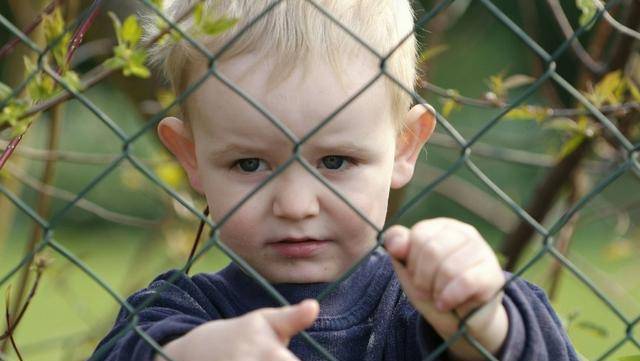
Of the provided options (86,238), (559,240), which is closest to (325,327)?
(559,240)

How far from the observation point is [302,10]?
2010 mm

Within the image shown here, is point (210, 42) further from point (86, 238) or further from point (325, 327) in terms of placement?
point (86, 238)

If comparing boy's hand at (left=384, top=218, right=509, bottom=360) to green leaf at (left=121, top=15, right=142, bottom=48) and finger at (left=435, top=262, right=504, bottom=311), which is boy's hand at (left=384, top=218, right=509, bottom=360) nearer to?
finger at (left=435, top=262, right=504, bottom=311)

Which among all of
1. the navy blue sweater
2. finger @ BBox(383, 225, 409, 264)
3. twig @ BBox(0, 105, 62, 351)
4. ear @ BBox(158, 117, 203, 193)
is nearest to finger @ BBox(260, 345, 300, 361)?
finger @ BBox(383, 225, 409, 264)

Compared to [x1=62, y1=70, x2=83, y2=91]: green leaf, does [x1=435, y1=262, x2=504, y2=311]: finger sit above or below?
below

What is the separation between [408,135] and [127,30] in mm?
685

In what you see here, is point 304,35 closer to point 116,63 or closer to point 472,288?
point 116,63

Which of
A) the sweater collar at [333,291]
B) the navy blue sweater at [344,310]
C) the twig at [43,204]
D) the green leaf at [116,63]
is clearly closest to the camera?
the green leaf at [116,63]

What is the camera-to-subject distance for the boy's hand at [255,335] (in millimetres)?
1589

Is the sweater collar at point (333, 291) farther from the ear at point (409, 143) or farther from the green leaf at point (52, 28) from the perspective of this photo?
the green leaf at point (52, 28)

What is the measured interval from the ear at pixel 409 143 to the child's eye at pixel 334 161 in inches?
9.2

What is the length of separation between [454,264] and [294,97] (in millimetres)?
389

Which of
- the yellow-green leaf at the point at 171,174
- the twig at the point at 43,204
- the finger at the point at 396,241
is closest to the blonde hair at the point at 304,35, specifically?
the finger at the point at 396,241

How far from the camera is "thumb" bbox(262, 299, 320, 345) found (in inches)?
61.9
